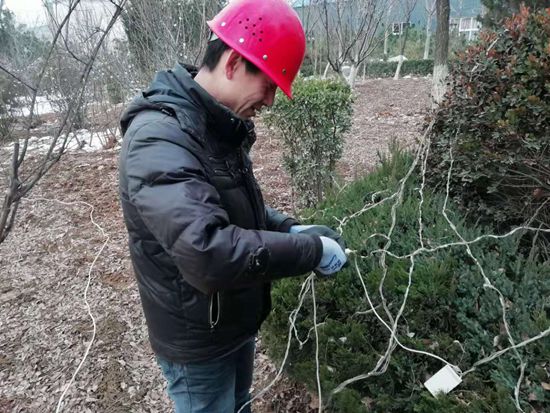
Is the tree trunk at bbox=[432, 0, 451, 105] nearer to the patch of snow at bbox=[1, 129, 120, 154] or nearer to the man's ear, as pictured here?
the patch of snow at bbox=[1, 129, 120, 154]

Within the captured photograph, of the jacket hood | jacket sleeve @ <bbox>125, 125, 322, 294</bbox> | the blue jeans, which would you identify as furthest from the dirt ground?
the jacket hood

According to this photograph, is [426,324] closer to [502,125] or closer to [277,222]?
[277,222]

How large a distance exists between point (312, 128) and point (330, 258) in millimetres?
2932

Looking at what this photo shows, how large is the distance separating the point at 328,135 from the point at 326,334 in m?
2.66

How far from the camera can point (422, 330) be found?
5.95 feet

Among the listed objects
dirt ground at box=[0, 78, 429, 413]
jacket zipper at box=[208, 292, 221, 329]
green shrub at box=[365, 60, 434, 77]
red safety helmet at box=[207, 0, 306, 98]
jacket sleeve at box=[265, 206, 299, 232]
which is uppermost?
red safety helmet at box=[207, 0, 306, 98]

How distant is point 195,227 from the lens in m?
1.06

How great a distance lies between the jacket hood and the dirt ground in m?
1.60

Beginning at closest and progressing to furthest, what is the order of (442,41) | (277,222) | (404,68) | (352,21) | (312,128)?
(277,222) < (312,128) < (442,41) < (352,21) < (404,68)

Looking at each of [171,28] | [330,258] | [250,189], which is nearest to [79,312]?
[250,189]

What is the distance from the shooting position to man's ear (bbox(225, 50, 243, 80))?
4.26 feet

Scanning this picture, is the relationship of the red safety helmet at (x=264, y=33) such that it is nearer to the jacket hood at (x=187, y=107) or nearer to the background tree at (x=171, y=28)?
the jacket hood at (x=187, y=107)

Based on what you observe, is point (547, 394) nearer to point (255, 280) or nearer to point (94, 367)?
point (255, 280)

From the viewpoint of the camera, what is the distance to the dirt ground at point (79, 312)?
2699mm
